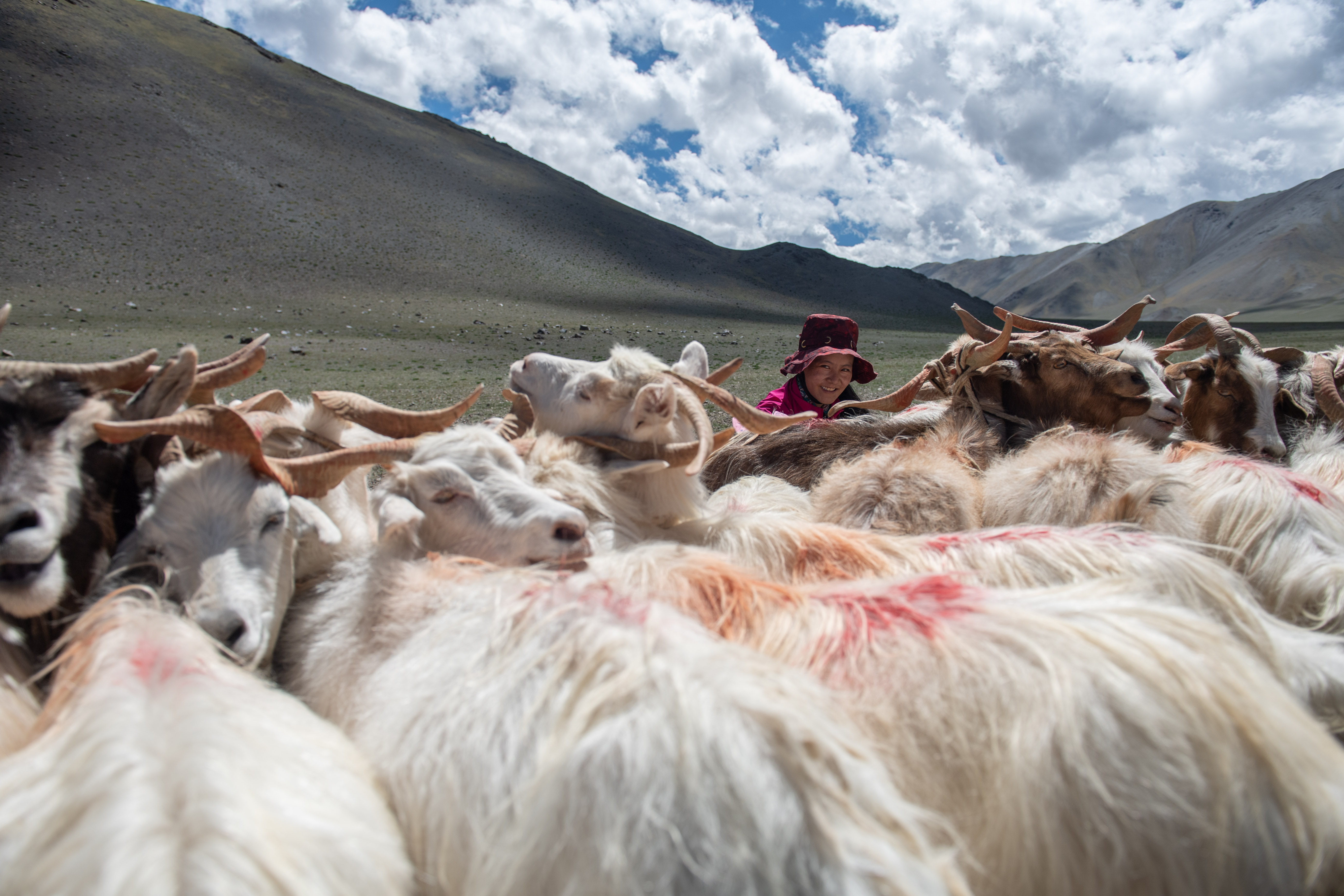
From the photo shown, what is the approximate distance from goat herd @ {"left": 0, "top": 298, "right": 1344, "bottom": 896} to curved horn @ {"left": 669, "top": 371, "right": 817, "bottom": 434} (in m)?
0.03

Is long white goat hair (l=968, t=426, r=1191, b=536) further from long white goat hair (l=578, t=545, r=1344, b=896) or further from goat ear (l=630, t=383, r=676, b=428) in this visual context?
goat ear (l=630, t=383, r=676, b=428)

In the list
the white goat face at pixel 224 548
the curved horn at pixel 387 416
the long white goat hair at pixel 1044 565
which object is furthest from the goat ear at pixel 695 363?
the white goat face at pixel 224 548

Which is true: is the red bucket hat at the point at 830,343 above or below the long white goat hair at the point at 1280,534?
above

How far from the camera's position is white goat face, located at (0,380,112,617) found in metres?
2.09

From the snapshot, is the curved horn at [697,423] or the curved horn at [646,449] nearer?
the curved horn at [697,423]

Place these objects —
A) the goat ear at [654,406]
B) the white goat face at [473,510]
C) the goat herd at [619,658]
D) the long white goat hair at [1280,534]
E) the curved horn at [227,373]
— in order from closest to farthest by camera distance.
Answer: the goat herd at [619,658] < the white goat face at [473,510] < the long white goat hair at [1280,534] < the curved horn at [227,373] < the goat ear at [654,406]

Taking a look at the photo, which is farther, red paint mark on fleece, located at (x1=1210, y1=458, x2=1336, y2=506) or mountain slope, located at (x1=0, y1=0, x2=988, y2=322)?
mountain slope, located at (x1=0, y1=0, x2=988, y2=322)

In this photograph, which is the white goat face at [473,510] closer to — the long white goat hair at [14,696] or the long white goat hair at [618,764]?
the long white goat hair at [618,764]

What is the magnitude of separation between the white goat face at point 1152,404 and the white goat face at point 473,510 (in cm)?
390

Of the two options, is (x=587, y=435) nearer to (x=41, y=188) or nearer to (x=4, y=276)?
(x=4, y=276)

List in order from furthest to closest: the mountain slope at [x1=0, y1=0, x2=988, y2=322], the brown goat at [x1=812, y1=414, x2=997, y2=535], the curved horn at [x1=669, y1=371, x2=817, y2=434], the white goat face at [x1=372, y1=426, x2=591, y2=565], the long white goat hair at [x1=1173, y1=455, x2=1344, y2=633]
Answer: the mountain slope at [x1=0, y1=0, x2=988, y2=322]
the curved horn at [x1=669, y1=371, x2=817, y2=434]
the brown goat at [x1=812, y1=414, x2=997, y2=535]
the long white goat hair at [x1=1173, y1=455, x2=1344, y2=633]
the white goat face at [x1=372, y1=426, x2=591, y2=565]


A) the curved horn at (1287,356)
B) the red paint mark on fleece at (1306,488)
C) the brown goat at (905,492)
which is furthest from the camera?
the curved horn at (1287,356)

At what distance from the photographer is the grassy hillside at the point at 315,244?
4084 cm

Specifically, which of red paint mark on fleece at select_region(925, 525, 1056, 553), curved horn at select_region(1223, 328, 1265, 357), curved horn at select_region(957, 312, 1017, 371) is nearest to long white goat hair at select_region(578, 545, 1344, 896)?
red paint mark on fleece at select_region(925, 525, 1056, 553)
